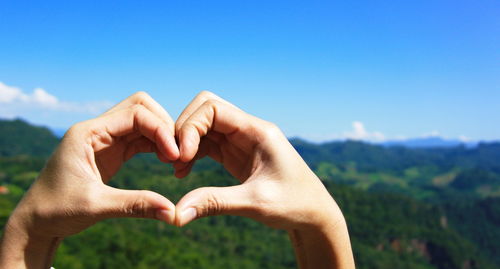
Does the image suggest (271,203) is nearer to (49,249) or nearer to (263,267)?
(49,249)

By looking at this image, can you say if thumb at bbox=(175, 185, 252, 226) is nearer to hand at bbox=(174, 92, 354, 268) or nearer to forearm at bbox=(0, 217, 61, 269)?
hand at bbox=(174, 92, 354, 268)

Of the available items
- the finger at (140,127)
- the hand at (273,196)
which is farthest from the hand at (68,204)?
the hand at (273,196)

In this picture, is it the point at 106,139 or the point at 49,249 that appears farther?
the point at 106,139

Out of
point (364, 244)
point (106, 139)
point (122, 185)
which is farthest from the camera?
point (122, 185)

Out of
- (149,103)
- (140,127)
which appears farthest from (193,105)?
(140,127)

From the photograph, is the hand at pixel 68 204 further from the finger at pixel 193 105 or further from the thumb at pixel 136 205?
the finger at pixel 193 105

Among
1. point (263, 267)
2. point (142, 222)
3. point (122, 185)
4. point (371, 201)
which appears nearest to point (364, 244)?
point (371, 201)

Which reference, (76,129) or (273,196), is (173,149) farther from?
(273,196)
